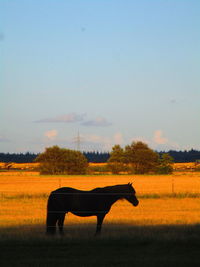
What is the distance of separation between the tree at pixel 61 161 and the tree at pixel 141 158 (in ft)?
29.0

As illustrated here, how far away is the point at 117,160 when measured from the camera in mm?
87562

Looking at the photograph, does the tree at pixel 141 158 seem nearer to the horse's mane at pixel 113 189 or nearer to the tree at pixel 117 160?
the tree at pixel 117 160

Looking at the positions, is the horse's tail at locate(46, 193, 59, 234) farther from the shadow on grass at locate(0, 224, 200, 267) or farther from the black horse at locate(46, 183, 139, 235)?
the shadow on grass at locate(0, 224, 200, 267)

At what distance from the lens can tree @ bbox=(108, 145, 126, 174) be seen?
3430 inches

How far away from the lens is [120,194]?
518 inches

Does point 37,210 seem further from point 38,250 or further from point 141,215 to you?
point 38,250

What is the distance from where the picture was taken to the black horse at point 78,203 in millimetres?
12680

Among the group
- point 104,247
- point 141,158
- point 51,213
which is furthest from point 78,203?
point 141,158

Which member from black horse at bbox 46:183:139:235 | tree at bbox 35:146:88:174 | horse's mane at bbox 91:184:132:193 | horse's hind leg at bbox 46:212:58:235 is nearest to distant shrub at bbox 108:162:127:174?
tree at bbox 35:146:88:174

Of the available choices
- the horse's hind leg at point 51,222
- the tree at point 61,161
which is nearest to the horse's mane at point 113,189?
the horse's hind leg at point 51,222

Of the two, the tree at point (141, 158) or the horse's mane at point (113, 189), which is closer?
the horse's mane at point (113, 189)

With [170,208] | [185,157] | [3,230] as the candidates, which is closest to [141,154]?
[170,208]

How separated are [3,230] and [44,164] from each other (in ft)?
224

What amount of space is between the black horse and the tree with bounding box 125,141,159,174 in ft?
241
